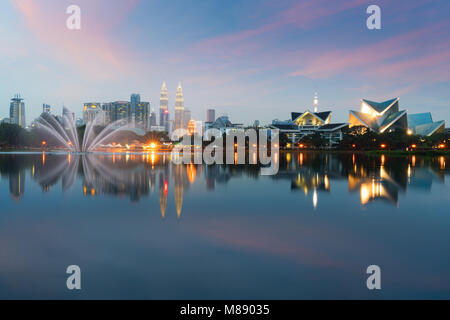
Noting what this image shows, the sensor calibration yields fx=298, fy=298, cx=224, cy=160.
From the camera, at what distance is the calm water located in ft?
16.5

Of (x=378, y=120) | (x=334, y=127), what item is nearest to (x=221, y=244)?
(x=334, y=127)

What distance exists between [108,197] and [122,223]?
4107mm

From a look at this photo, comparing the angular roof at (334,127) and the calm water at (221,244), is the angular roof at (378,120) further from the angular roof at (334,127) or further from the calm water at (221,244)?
the calm water at (221,244)

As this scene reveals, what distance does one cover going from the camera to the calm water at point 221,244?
16.5 ft

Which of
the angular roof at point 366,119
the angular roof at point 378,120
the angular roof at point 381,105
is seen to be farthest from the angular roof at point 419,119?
the angular roof at point 366,119

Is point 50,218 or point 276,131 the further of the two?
point 276,131

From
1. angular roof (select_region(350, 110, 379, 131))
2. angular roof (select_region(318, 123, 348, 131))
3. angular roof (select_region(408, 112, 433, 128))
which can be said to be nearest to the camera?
angular roof (select_region(318, 123, 348, 131))

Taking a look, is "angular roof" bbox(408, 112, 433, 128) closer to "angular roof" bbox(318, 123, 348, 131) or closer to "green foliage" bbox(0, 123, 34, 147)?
"angular roof" bbox(318, 123, 348, 131)

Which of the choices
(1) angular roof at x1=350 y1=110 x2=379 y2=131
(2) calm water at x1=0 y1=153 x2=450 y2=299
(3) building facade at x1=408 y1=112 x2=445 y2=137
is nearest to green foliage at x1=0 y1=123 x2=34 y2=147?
(2) calm water at x1=0 y1=153 x2=450 y2=299

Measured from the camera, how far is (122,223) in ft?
28.1

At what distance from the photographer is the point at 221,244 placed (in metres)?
7.01

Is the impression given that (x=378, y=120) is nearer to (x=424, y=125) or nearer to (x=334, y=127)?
(x=334, y=127)
